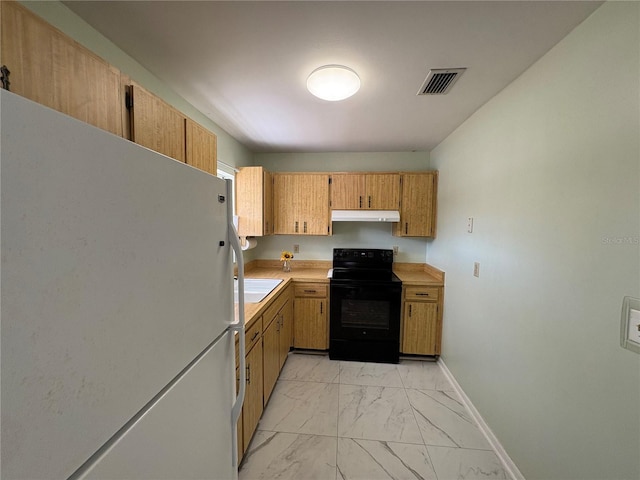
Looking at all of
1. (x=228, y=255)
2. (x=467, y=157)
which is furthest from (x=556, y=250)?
(x=228, y=255)

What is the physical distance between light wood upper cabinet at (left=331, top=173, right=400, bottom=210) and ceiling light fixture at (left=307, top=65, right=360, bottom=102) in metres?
1.37

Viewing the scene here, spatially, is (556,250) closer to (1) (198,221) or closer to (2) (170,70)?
(1) (198,221)

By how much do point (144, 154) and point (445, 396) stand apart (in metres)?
2.65

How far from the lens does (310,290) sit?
107 inches

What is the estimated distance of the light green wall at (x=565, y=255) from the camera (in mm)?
929

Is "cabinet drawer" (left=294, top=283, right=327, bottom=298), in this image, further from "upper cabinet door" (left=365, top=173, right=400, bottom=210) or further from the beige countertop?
"upper cabinet door" (left=365, top=173, right=400, bottom=210)

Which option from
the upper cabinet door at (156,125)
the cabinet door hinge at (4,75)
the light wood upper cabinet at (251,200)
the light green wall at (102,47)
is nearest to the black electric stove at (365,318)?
the light wood upper cabinet at (251,200)

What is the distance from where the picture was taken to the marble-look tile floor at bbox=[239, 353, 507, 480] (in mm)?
1486

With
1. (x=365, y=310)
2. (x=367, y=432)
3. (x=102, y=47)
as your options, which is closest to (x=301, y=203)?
(x=365, y=310)

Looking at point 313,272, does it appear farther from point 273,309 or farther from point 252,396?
point 252,396

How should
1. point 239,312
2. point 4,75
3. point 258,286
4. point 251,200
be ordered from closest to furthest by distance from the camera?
point 4,75 → point 239,312 → point 258,286 → point 251,200

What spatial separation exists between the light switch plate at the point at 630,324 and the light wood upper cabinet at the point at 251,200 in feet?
8.40

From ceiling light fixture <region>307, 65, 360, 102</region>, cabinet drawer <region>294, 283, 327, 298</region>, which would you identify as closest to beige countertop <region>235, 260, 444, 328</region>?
cabinet drawer <region>294, 283, 327, 298</region>

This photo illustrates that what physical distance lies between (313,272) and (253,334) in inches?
Answer: 59.1
